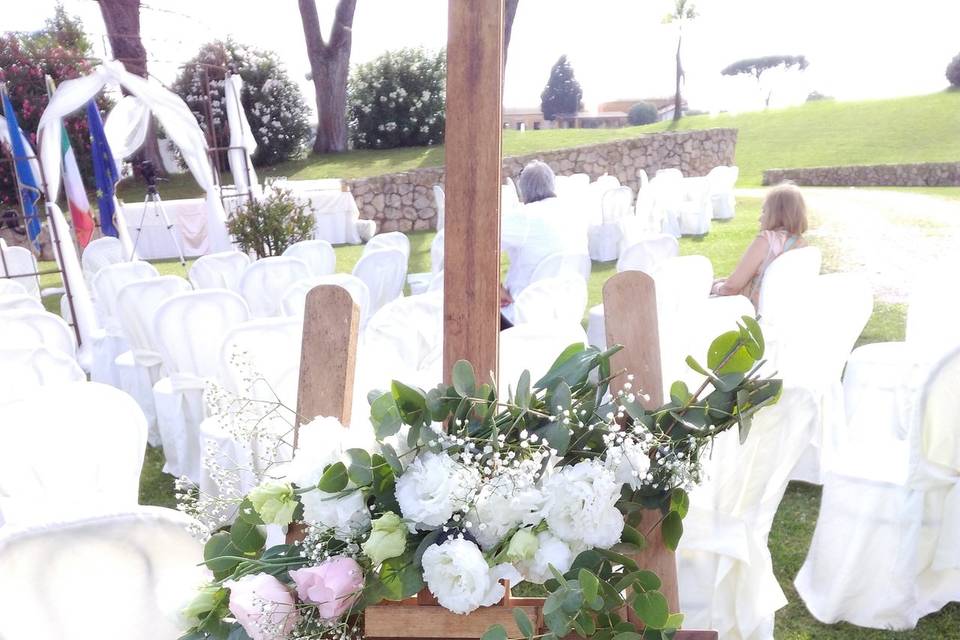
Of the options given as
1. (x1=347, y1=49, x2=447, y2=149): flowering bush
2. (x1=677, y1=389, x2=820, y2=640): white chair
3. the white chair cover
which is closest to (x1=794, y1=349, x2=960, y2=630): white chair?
(x1=677, y1=389, x2=820, y2=640): white chair

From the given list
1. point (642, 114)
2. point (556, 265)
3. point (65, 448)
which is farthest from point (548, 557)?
point (642, 114)

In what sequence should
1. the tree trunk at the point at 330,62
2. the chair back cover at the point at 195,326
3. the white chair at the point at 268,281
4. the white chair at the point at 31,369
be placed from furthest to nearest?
the tree trunk at the point at 330,62, the white chair at the point at 268,281, the chair back cover at the point at 195,326, the white chair at the point at 31,369

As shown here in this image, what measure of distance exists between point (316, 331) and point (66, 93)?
299 inches

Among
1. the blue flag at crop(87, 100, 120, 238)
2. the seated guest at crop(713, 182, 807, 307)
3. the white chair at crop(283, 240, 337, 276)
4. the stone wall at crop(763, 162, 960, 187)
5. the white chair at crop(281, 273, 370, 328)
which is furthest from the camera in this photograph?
the stone wall at crop(763, 162, 960, 187)

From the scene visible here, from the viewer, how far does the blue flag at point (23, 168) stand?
707cm

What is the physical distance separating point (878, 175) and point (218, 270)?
20.4 metres

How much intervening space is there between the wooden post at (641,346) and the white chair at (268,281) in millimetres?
3982

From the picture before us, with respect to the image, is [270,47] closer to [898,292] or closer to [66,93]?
[66,93]

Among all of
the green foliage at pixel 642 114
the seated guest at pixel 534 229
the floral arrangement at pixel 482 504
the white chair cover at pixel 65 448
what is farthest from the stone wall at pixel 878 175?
the floral arrangement at pixel 482 504

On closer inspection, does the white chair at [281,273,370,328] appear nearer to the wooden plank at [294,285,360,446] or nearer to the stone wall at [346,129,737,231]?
the wooden plank at [294,285,360,446]

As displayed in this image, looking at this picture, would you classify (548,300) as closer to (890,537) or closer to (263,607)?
(890,537)

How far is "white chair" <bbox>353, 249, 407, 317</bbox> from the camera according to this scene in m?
5.45

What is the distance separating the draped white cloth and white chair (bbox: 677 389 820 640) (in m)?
6.19

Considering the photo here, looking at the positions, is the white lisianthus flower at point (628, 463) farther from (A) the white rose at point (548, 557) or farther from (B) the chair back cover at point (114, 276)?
(B) the chair back cover at point (114, 276)
